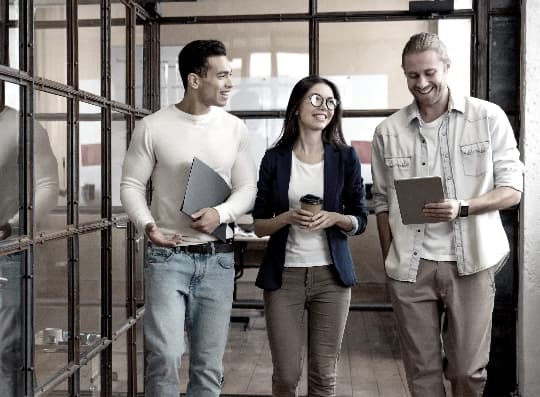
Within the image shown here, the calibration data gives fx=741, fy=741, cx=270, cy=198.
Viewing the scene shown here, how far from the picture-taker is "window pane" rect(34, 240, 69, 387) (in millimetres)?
2209

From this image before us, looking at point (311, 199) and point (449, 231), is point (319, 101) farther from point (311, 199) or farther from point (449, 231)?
point (449, 231)

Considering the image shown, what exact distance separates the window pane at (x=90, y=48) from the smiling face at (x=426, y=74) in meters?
1.12

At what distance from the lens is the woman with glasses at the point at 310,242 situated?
8.22ft

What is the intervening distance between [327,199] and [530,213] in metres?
1.26

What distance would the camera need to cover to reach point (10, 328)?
2051mm

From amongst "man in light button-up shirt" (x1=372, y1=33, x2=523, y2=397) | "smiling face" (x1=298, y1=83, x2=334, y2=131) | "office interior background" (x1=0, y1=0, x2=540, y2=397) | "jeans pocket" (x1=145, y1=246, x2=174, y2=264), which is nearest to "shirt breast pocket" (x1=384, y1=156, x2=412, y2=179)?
"man in light button-up shirt" (x1=372, y1=33, x2=523, y2=397)

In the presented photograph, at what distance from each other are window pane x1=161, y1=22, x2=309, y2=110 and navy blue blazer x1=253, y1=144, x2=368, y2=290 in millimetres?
1001

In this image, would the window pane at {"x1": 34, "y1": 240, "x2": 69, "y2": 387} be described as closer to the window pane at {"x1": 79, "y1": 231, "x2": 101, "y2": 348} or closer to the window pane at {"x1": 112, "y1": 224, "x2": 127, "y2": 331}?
the window pane at {"x1": 79, "y1": 231, "x2": 101, "y2": 348}

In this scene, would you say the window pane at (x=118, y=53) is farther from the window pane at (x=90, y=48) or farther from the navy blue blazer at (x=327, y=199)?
the navy blue blazer at (x=327, y=199)

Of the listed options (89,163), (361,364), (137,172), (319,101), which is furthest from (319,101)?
(361,364)

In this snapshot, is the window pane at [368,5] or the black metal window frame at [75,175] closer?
the black metal window frame at [75,175]

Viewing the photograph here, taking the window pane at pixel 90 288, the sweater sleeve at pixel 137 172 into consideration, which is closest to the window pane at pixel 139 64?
the window pane at pixel 90 288

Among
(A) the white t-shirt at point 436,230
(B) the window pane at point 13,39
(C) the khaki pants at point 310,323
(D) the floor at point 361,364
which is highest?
(B) the window pane at point 13,39

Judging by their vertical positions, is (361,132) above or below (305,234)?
above
